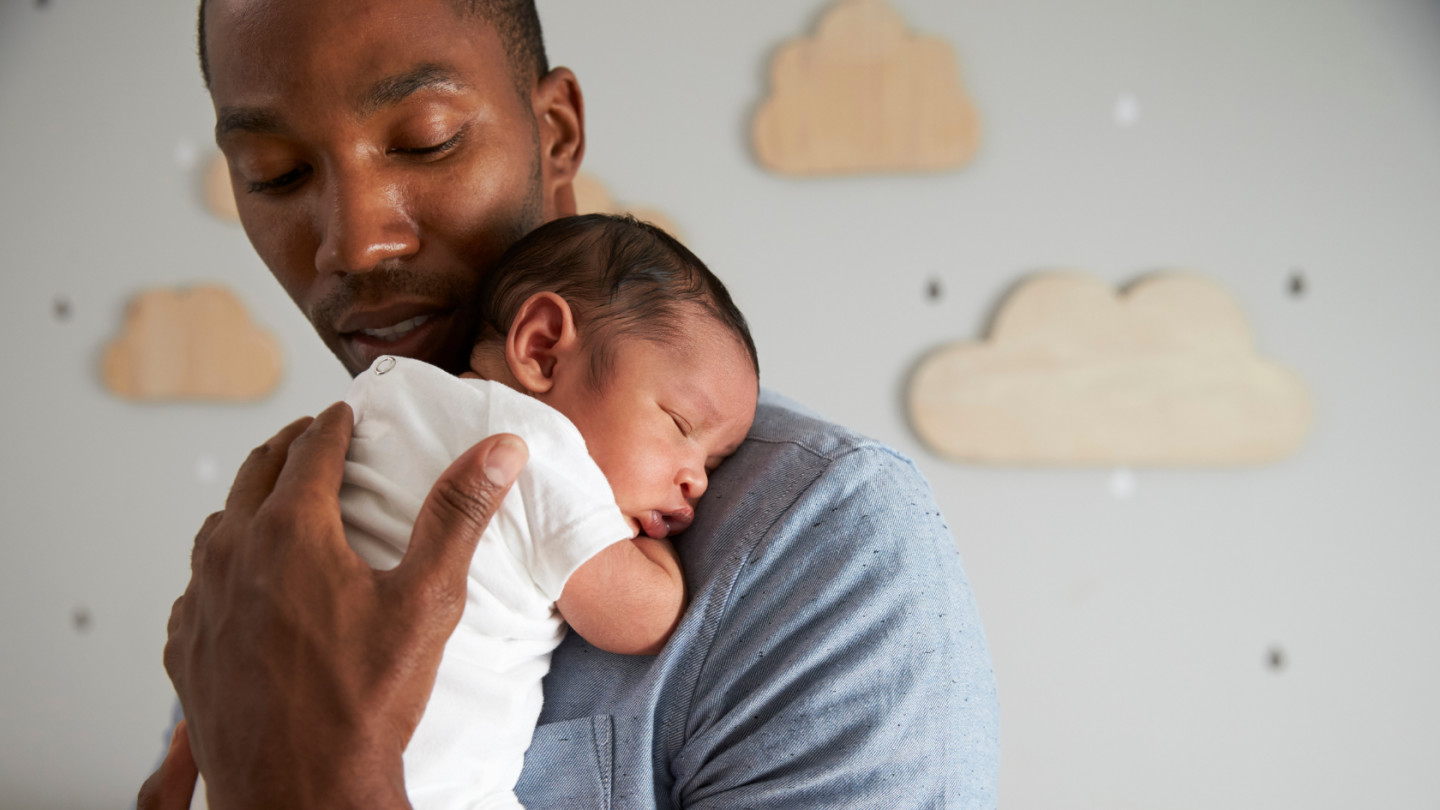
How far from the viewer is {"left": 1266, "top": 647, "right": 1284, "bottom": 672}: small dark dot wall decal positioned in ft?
6.52

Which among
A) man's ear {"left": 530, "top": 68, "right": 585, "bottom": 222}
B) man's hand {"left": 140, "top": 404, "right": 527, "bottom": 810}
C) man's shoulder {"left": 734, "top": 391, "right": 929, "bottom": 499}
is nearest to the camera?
man's hand {"left": 140, "top": 404, "right": 527, "bottom": 810}

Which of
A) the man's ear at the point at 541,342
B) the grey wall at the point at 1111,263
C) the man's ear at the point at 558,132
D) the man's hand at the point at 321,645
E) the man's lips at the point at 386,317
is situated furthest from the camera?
the grey wall at the point at 1111,263

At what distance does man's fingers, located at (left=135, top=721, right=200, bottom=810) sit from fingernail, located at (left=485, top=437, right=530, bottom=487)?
386 millimetres

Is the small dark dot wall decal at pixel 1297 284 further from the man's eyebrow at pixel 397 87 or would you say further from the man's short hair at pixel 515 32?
the man's eyebrow at pixel 397 87

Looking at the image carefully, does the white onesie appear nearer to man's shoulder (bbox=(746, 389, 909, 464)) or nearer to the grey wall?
man's shoulder (bbox=(746, 389, 909, 464))

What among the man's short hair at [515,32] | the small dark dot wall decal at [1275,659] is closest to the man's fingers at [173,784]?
the man's short hair at [515,32]

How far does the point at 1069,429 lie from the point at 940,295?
0.40 m

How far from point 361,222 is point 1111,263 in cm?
164

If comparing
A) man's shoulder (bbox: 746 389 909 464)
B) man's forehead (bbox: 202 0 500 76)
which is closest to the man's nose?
man's forehead (bbox: 202 0 500 76)

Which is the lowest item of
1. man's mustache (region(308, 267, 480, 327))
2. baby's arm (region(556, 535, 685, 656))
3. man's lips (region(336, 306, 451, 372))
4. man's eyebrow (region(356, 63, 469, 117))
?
baby's arm (region(556, 535, 685, 656))

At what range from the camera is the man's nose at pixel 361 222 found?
0.85 meters

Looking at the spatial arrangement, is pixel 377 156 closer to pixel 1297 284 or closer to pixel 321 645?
pixel 321 645

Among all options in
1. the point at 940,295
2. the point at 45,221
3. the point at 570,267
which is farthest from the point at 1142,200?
the point at 45,221

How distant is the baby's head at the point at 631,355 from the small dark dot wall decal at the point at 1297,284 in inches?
64.4
